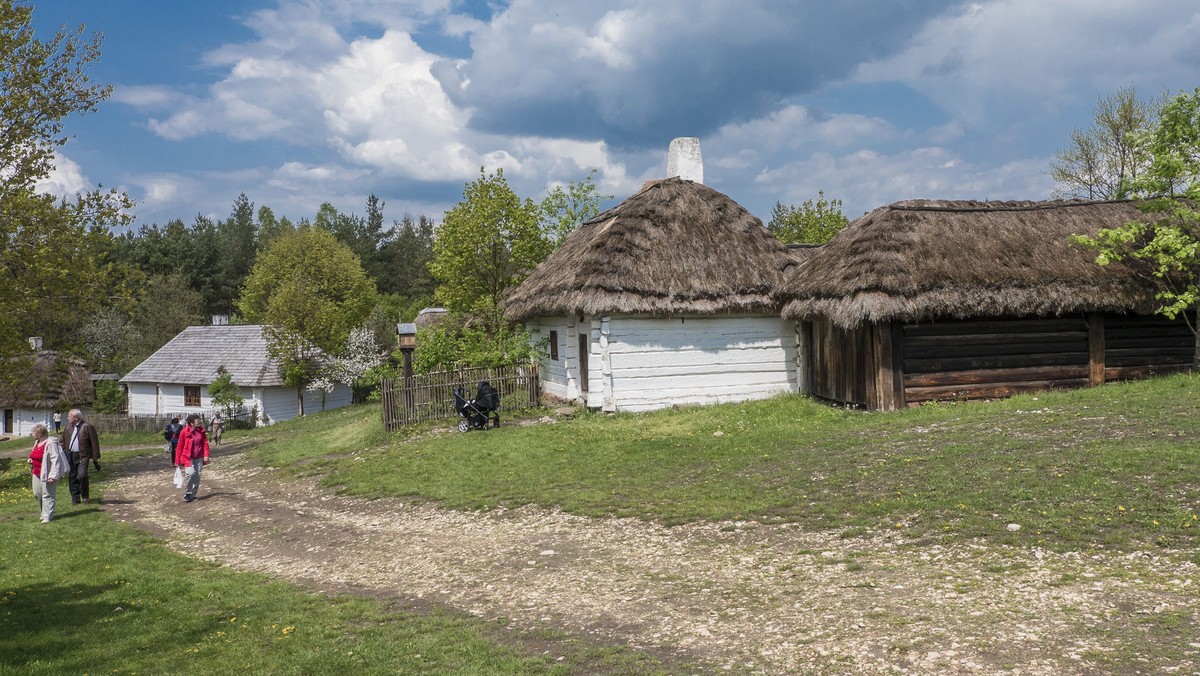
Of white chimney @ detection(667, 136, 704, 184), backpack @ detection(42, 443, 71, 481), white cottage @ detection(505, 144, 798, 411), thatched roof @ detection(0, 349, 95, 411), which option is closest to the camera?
backpack @ detection(42, 443, 71, 481)

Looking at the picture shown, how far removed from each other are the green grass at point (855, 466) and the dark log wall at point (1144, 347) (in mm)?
1141

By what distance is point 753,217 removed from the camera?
77.2 ft

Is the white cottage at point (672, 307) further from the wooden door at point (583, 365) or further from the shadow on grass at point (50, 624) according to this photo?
the shadow on grass at point (50, 624)

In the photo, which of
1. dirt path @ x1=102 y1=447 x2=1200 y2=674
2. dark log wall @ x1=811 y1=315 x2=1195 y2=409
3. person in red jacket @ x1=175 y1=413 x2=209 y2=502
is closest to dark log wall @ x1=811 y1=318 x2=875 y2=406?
dark log wall @ x1=811 y1=315 x2=1195 y2=409

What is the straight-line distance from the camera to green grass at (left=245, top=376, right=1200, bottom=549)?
892 centimetres

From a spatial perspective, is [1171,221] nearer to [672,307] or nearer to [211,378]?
[672,307]

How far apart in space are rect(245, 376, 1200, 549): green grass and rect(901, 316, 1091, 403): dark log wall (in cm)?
87

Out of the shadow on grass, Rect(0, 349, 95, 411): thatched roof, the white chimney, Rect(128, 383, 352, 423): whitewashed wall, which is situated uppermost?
the white chimney

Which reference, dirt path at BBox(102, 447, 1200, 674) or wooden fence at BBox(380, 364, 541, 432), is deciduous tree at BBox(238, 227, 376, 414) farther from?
dirt path at BBox(102, 447, 1200, 674)

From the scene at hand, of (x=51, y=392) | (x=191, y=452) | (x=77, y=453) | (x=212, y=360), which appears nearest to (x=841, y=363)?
(x=191, y=452)

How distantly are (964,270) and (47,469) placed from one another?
18749 millimetres

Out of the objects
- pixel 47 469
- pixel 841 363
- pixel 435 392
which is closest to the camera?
pixel 47 469

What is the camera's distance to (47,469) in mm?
13500

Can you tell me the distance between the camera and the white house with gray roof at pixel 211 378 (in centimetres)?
4300
